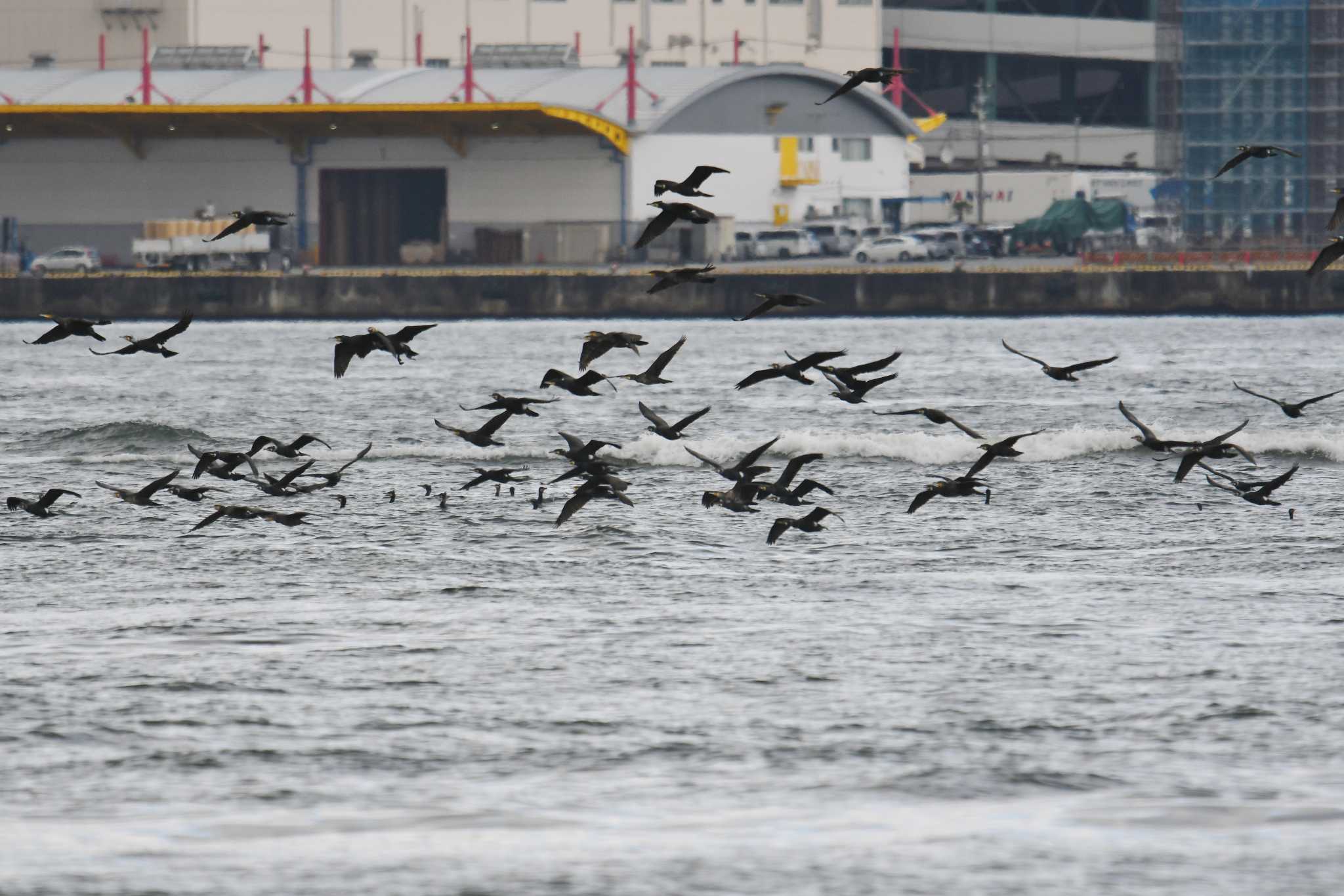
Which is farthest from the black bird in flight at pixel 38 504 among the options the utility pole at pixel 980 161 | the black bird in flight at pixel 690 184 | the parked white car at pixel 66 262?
the utility pole at pixel 980 161

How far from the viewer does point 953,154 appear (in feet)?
488

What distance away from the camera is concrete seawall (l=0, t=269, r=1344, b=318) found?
326 feet

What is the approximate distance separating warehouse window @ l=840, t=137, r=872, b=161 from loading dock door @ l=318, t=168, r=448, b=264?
22668 millimetres

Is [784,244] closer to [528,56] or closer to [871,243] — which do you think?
[871,243]

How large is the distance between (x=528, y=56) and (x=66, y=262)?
94.0ft

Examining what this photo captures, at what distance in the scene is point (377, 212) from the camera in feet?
382

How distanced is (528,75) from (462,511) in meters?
83.5

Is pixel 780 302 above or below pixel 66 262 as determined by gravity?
below

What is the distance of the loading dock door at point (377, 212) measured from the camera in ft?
380

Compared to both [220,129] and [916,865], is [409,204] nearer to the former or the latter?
[220,129]

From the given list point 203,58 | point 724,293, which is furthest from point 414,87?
point 724,293

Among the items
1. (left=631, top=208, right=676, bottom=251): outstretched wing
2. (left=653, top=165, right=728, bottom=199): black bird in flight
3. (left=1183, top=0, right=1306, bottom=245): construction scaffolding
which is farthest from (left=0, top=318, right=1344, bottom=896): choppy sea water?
(left=1183, top=0, right=1306, bottom=245): construction scaffolding

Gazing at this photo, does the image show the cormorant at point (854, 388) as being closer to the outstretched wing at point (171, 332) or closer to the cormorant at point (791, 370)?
the cormorant at point (791, 370)

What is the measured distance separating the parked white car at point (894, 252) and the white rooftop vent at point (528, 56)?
2251 cm
